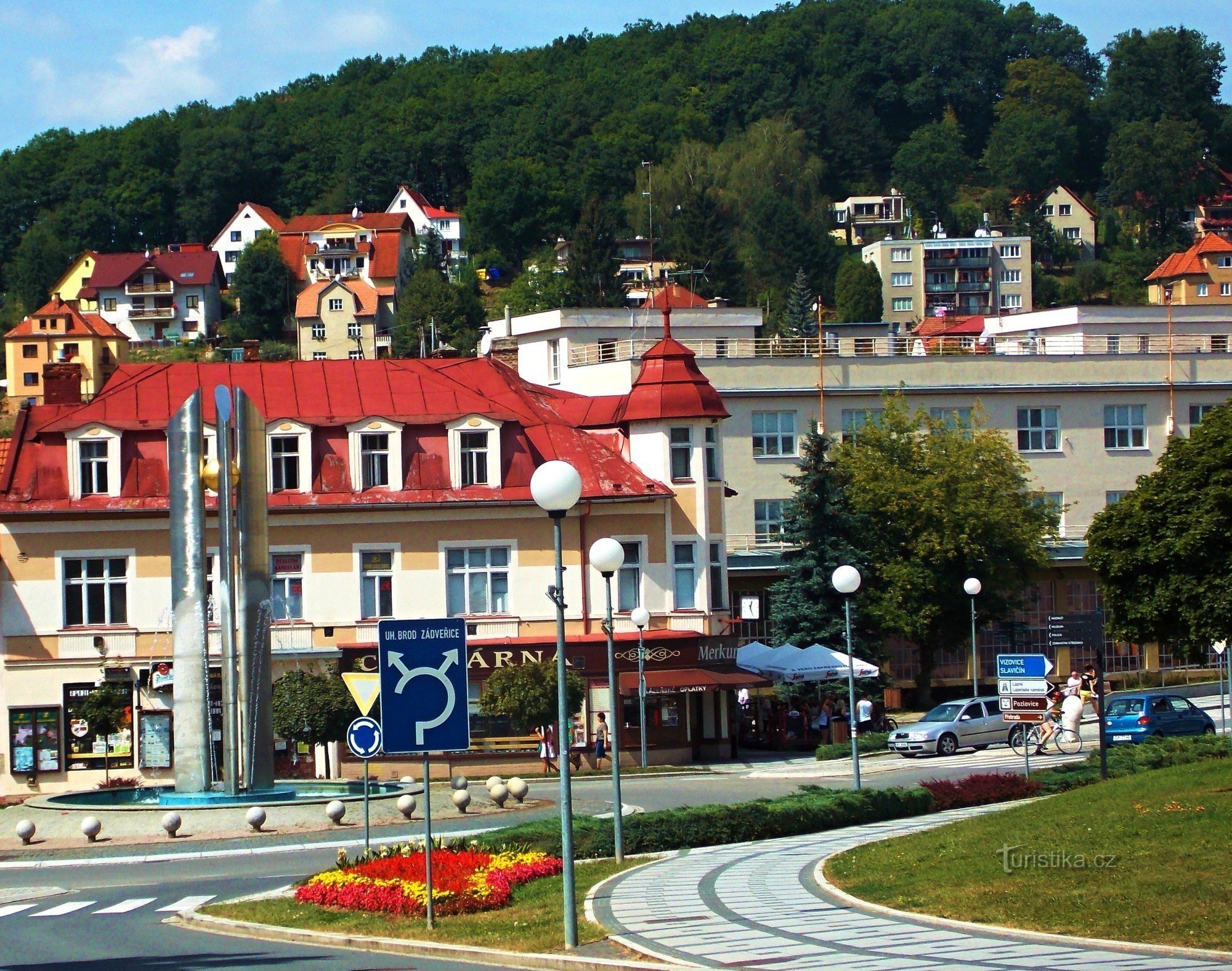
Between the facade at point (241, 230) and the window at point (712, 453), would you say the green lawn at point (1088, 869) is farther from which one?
the facade at point (241, 230)

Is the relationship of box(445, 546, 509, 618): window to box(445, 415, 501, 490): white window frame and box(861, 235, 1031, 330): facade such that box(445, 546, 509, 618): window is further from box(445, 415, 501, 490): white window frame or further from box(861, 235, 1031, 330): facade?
box(861, 235, 1031, 330): facade

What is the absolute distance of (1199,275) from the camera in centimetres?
15100

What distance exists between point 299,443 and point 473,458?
431cm

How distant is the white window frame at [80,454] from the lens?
1801 inches

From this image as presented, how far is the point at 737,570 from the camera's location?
6147cm

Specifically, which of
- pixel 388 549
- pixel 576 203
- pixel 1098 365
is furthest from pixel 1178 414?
pixel 576 203

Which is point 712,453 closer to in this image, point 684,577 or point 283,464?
point 684,577

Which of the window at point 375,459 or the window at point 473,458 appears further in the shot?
the window at point 473,458

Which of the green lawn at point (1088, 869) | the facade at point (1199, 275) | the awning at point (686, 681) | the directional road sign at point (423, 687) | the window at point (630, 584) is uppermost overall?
the facade at point (1199, 275)

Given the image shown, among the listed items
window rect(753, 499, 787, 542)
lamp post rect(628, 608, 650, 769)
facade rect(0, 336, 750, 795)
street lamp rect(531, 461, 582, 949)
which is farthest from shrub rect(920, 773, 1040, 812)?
window rect(753, 499, 787, 542)

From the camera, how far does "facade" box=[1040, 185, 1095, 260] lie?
19012 centimetres

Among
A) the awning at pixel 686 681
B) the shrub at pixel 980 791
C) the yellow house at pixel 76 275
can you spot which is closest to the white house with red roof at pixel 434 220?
the yellow house at pixel 76 275

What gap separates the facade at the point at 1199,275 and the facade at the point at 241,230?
3350 inches

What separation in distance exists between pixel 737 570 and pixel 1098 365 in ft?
53.4
